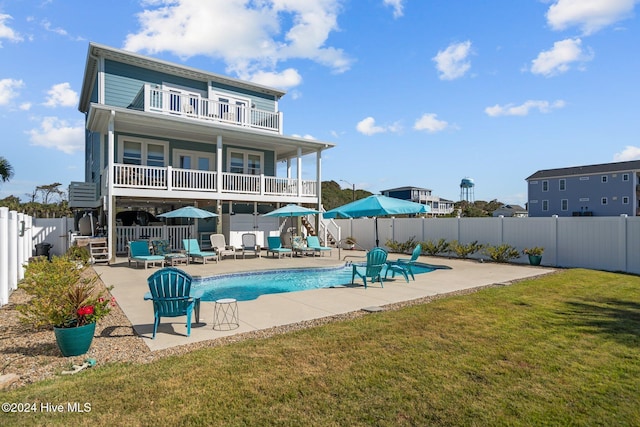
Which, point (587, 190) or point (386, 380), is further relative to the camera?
point (587, 190)

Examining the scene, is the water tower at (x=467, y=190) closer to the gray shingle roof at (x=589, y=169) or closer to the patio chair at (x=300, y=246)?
the gray shingle roof at (x=589, y=169)

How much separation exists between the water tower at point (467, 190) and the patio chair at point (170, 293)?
285 ft

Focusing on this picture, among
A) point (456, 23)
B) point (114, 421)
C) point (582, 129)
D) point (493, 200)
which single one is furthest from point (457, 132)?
point (493, 200)

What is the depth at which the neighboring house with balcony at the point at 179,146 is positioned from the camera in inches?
607

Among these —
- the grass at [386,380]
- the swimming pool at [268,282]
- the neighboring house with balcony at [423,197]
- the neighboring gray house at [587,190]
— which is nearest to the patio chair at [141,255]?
the swimming pool at [268,282]

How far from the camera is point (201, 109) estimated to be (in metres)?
18.5

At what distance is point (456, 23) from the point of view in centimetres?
1252

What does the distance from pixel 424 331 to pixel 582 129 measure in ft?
46.5

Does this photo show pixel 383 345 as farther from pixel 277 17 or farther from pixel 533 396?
pixel 277 17

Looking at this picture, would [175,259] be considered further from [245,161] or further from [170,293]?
[170,293]

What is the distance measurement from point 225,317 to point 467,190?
89.0 m

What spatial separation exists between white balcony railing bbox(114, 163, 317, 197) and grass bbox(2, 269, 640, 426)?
40.4 ft

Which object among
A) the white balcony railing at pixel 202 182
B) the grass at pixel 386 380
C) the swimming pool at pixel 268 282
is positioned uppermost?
the white balcony railing at pixel 202 182

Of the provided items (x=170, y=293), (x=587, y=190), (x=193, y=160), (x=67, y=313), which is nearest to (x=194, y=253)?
(x=193, y=160)
